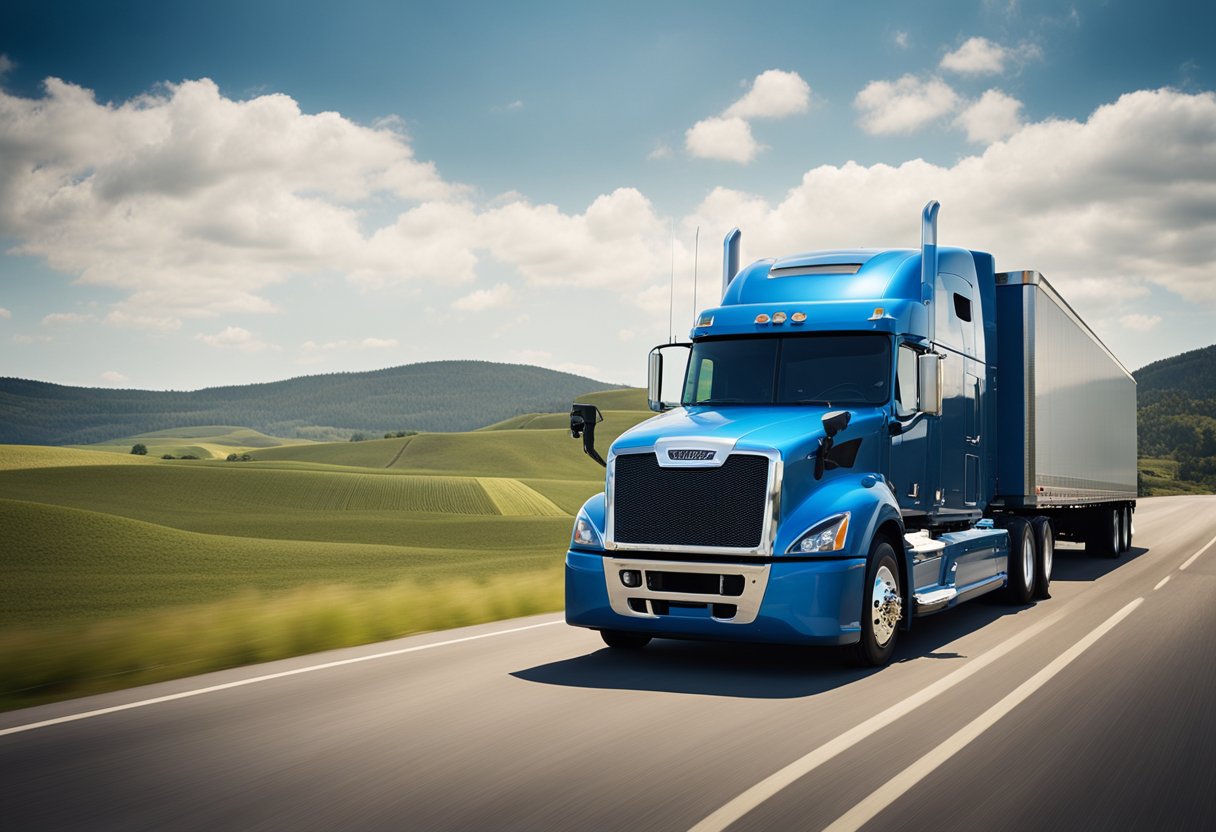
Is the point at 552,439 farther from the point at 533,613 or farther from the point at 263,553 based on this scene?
the point at 533,613

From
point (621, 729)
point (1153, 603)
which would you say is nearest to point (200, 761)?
point (621, 729)

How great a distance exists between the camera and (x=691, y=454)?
8.97 metres

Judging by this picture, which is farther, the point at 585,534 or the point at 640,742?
the point at 585,534

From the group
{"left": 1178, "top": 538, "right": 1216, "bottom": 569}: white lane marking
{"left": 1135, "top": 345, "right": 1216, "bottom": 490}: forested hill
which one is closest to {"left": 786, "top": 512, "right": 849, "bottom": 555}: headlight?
{"left": 1178, "top": 538, "right": 1216, "bottom": 569}: white lane marking

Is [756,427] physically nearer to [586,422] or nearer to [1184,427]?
[586,422]

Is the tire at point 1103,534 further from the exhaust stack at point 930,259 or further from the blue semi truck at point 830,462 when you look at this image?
the exhaust stack at point 930,259

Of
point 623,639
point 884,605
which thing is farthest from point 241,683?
point 884,605

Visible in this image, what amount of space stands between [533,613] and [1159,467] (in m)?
148

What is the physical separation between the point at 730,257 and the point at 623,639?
4.81m

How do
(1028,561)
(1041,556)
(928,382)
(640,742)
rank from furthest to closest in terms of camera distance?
(1041,556) < (1028,561) < (928,382) < (640,742)

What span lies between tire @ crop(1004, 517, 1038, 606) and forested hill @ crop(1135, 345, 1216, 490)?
127 m

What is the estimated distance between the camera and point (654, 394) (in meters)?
11.2

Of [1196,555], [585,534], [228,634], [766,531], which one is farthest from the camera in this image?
[1196,555]

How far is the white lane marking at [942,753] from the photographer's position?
16.4 ft
